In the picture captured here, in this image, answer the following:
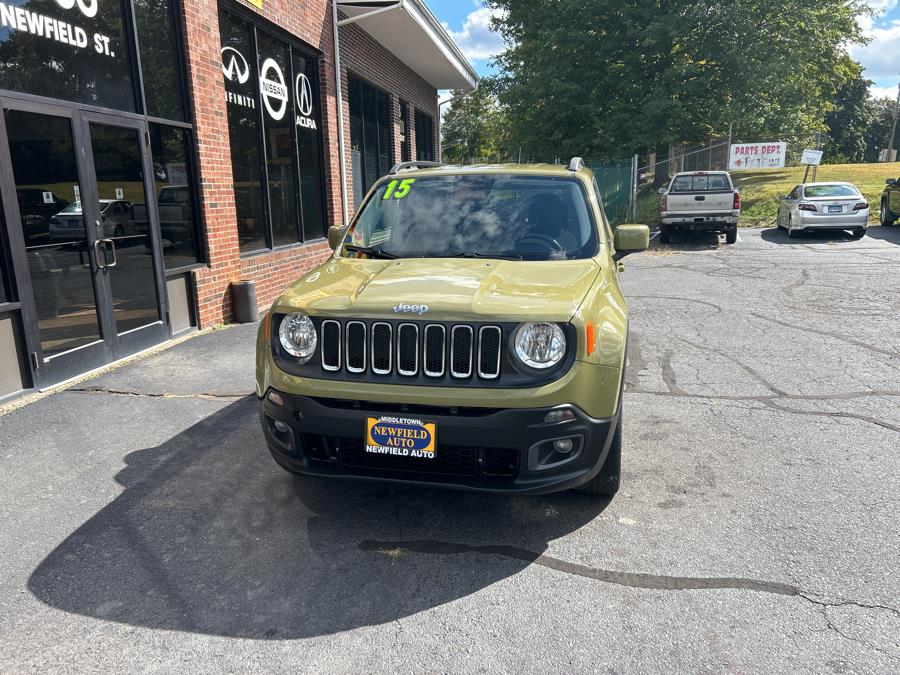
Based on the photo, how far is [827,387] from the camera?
5582mm

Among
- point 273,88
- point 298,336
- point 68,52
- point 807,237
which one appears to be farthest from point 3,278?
point 807,237

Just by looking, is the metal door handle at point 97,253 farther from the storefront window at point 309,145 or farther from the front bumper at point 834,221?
the front bumper at point 834,221

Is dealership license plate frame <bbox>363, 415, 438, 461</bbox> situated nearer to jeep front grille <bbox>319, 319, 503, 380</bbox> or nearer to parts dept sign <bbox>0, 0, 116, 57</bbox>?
jeep front grille <bbox>319, 319, 503, 380</bbox>

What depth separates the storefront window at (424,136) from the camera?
19328mm

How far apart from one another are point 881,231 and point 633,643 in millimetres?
20481

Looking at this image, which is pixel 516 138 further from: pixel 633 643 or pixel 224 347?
pixel 633 643

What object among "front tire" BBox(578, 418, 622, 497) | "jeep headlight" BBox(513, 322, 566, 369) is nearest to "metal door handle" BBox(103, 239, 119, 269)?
"jeep headlight" BBox(513, 322, 566, 369)

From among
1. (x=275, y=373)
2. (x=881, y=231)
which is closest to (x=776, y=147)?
(x=881, y=231)

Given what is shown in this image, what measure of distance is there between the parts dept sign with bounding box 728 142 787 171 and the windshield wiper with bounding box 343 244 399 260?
2368 cm

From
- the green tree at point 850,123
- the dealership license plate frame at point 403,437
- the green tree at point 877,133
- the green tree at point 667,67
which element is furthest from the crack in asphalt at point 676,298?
the green tree at point 877,133

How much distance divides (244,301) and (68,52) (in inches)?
135

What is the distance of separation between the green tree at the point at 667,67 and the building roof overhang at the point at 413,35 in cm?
764

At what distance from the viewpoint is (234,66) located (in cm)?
887

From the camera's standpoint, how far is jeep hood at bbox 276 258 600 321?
3.04 m
